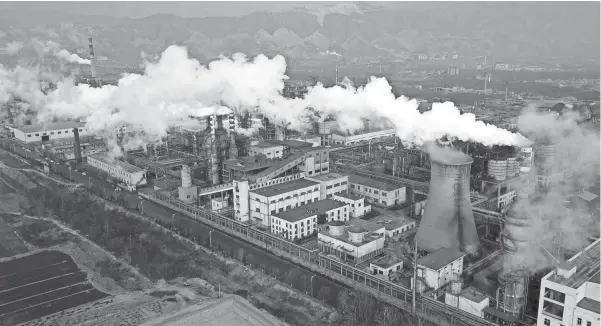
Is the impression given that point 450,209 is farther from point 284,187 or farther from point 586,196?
point 586,196

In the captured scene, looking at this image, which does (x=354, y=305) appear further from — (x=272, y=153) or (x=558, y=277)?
(x=272, y=153)

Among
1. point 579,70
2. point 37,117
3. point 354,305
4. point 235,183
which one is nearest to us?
point 354,305

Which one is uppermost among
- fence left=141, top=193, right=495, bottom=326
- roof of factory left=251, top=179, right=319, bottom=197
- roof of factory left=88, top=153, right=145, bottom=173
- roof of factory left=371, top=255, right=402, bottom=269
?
roof of factory left=251, top=179, right=319, bottom=197

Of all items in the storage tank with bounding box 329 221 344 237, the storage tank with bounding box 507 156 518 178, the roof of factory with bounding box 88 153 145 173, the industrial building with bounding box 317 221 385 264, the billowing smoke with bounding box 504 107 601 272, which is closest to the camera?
the billowing smoke with bounding box 504 107 601 272

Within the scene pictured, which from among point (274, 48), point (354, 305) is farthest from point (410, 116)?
point (274, 48)

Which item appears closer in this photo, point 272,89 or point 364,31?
point 272,89

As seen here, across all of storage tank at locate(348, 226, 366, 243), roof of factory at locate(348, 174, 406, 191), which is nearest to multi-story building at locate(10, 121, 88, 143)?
roof of factory at locate(348, 174, 406, 191)

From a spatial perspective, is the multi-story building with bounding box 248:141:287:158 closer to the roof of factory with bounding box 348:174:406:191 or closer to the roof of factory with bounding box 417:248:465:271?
the roof of factory with bounding box 348:174:406:191
